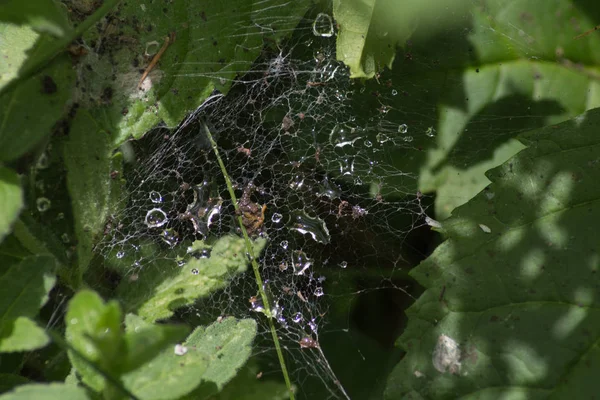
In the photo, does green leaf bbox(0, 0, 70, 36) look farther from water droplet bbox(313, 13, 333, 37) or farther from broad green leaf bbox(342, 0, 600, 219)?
broad green leaf bbox(342, 0, 600, 219)

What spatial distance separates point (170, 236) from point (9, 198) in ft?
2.77

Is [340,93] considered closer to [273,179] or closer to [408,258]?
[273,179]

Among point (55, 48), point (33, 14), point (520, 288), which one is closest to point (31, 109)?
point (55, 48)

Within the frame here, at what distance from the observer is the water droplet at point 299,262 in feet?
7.78

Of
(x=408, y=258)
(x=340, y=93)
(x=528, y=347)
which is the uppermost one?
(x=340, y=93)

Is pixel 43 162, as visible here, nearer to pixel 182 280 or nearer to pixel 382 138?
pixel 182 280

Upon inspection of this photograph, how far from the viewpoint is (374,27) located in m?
2.28

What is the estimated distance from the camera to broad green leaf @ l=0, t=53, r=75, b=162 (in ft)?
5.94

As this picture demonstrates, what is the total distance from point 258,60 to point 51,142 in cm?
93

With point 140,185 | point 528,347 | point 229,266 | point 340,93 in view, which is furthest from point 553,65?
point 140,185

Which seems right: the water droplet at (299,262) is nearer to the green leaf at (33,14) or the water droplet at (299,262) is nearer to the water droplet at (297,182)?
the water droplet at (297,182)

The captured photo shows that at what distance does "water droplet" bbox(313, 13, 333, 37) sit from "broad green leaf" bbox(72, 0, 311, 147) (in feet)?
0.25

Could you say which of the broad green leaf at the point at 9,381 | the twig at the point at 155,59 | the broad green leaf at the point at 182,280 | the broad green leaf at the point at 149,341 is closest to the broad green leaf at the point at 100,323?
the broad green leaf at the point at 149,341

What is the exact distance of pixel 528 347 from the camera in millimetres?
1808
